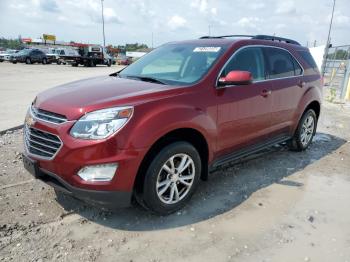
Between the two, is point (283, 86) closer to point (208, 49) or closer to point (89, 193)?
point (208, 49)

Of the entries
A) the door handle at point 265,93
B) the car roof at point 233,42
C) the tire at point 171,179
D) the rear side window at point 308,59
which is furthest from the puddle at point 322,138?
the tire at point 171,179

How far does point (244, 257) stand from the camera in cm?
310

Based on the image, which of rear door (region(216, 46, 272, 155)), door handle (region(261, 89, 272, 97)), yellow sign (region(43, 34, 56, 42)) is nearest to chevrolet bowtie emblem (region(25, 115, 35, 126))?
rear door (region(216, 46, 272, 155))

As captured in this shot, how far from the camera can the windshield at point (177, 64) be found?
4090 mm

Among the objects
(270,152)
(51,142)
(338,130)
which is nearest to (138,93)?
(51,142)

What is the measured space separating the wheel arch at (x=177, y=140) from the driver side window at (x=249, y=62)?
0.82m

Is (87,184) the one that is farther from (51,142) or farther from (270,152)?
(270,152)

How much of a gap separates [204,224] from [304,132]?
3.32 m

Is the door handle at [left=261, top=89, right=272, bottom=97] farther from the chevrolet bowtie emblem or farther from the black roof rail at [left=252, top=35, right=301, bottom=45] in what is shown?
the chevrolet bowtie emblem

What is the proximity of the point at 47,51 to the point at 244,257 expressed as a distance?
3971cm

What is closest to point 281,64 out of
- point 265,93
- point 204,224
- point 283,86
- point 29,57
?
point 283,86

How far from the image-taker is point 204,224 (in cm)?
363

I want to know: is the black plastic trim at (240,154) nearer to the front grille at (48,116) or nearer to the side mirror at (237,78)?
the side mirror at (237,78)

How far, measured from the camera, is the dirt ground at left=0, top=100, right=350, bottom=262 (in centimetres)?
314
